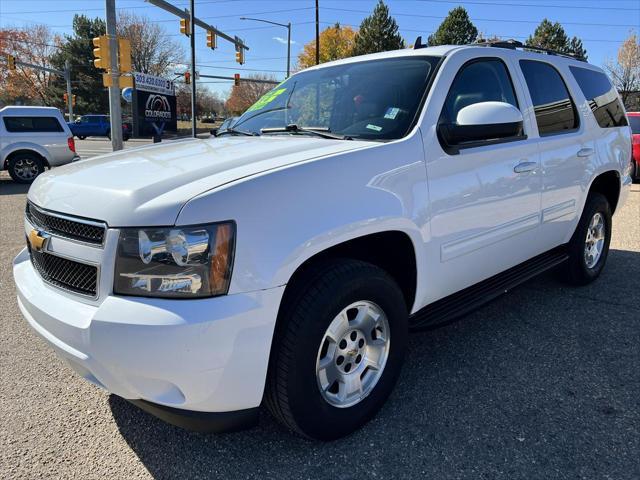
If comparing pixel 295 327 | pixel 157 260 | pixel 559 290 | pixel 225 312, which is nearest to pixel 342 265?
pixel 295 327

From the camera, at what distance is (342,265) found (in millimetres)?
2330

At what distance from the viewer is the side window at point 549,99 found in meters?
3.68

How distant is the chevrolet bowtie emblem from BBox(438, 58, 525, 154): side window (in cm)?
204

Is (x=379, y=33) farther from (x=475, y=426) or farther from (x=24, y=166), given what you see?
(x=475, y=426)

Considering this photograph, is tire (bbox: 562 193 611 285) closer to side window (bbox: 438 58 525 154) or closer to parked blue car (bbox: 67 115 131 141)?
side window (bbox: 438 58 525 154)

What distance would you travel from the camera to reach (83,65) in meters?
60.1

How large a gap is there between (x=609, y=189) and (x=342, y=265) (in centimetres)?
384

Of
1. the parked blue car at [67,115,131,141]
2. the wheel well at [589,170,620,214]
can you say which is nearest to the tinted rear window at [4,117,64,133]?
the wheel well at [589,170,620,214]

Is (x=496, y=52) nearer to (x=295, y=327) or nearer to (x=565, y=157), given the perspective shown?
(x=565, y=157)

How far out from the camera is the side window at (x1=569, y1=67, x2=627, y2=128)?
440cm

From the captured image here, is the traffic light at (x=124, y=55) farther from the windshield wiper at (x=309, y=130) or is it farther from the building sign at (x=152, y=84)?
the building sign at (x=152, y=84)

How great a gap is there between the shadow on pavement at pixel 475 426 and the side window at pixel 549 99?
1552 mm

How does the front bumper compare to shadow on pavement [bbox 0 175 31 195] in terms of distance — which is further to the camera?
shadow on pavement [bbox 0 175 31 195]

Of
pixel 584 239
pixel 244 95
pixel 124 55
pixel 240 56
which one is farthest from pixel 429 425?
pixel 244 95
